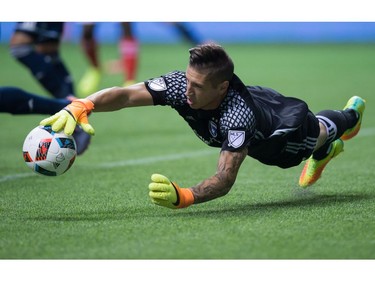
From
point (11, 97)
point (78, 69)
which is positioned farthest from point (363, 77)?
point (11, 97)

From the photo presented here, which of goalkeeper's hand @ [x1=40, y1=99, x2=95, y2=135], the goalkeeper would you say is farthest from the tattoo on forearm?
goalkeeper's hand @ [x1=40, y1=99, x2=95, y2=135]

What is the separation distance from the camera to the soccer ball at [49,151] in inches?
194

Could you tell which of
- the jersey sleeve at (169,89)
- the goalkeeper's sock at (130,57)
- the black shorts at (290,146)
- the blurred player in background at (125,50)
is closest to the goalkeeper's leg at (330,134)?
the black shorts at (290,146)

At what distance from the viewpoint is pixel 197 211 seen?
16.0 feet

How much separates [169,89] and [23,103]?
7.08 feet

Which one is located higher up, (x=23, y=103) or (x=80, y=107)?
(x=80, y=107)

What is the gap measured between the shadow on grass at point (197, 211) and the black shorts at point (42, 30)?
3.80 m

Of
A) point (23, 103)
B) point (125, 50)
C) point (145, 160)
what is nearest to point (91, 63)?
point (125, 50)

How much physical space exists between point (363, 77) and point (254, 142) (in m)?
10.7

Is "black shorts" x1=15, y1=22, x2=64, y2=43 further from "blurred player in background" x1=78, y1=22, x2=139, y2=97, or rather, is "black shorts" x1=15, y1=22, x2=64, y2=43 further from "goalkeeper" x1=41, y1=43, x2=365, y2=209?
"goalkeeper" x1=41, y1=43, x2=365, y2=209

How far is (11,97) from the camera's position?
6547 mm

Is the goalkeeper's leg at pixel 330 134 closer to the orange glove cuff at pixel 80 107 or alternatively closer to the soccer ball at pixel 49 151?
the orange glove cuff at pixel 80 107

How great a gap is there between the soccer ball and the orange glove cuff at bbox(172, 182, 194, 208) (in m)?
0.84

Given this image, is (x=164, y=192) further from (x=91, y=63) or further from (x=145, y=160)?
(x=91, y=63)
